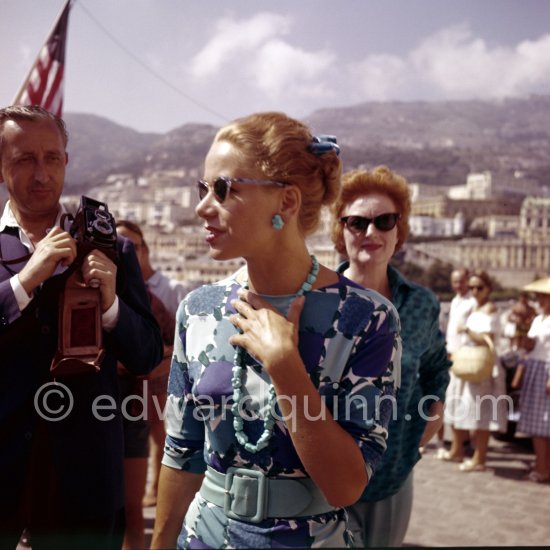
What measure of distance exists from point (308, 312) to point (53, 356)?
0.88 metres

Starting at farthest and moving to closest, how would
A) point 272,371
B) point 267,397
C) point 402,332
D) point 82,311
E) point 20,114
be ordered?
1. point 402,332
2. point 20,114
3. point 82,311
4. point 267,397
5. point 272,371

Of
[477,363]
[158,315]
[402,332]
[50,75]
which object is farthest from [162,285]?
[50,75]

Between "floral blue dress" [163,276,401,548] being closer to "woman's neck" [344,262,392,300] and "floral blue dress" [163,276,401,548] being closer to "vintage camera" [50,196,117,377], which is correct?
"vintage camera" [50,196,117,377]

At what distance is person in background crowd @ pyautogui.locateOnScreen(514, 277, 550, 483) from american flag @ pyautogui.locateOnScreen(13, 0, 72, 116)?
5484 millimetres

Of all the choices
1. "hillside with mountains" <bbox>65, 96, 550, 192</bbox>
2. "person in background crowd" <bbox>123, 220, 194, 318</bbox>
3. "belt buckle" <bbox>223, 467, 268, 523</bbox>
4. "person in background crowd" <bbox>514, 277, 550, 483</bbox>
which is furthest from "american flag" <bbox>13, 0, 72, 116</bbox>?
"hillside with mountains" <bbox>65, 96, 550, 192</bbox>

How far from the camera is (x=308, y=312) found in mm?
1569

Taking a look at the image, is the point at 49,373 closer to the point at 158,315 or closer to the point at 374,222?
the point at 374,222

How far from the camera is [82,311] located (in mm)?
1967

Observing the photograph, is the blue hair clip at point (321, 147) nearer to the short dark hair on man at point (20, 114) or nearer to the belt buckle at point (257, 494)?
the belt buckle at point (257, 494)

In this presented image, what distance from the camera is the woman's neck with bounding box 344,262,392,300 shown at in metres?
2.78

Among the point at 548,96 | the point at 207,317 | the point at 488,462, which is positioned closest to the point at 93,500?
the point at 207,317

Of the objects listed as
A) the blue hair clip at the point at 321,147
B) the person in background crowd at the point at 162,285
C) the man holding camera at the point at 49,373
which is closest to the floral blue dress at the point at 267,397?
the blue hair clip at the point at 321,147
